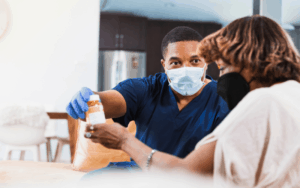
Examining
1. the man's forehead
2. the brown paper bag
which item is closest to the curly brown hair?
the man's forehead

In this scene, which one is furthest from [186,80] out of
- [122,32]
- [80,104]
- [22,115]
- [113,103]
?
[122,32]

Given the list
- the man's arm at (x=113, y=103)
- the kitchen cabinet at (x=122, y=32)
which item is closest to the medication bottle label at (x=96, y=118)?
the man's arm at (x=113, y=103)

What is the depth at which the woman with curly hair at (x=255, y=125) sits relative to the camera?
52 cm

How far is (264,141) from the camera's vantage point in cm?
53

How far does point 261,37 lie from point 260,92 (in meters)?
0.14

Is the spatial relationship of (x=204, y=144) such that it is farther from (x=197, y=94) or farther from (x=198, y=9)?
(x=198, y=9)

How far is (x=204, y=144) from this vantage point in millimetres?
569

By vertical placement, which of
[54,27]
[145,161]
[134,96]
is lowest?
[145,161]

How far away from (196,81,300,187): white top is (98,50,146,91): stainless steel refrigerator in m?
4.11

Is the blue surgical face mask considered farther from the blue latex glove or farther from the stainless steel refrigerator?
the stainless steel refrigerator

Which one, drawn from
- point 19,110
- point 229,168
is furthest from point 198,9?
point 229,168

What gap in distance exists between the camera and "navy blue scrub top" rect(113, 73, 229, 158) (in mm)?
970

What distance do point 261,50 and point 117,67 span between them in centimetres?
419

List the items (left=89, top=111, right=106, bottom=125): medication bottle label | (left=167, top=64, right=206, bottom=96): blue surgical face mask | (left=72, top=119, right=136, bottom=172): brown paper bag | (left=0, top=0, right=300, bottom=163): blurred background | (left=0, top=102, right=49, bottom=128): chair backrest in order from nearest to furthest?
(left=89, top=111, right=106, bottom=125): medication bottle label → (left=167, top=64, right=206, bottom=96): blue surgical face mask → (left=72, top=119, right=136, bottom=172): brown paper bag → (left=0, top=102, right=49, bottom=128): chair backrest → (left=0, top=0, right=300, bottom=163): blurred background
